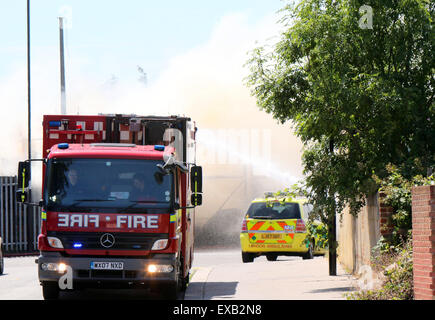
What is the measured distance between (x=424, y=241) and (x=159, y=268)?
13.6ft

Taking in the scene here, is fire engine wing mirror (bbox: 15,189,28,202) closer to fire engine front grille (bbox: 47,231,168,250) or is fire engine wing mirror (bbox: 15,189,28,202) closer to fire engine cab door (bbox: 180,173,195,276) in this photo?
fire engine front grille (bbox: 47,231,168,250)

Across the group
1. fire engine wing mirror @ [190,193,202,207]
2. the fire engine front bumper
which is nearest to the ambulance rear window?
fire engine wing mirror @ [190,193,202,207]

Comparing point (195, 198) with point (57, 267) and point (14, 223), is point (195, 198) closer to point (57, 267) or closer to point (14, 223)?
point (57, 267)

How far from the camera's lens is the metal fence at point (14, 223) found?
109ft

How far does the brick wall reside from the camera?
978cm

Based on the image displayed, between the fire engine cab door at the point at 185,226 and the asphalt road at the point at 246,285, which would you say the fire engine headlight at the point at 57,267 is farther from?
the fire engine cab door at the point at 185,226

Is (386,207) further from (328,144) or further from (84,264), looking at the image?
(84,264)

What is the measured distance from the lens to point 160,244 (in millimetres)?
12562

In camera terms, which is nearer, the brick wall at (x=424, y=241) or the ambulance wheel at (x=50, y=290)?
the brick wall at (x=424, y=241)

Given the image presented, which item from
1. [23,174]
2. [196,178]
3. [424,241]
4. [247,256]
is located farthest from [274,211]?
[424,241]

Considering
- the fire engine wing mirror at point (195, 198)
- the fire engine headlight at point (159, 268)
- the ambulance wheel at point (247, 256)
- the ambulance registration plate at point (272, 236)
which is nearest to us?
the fire engine headlight at point (159, 268)

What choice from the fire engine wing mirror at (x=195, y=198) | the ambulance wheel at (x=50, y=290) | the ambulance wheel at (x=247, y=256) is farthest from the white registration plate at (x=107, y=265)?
the ambulance wheel at (x=247, y=256)

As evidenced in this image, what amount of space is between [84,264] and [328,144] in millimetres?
5412

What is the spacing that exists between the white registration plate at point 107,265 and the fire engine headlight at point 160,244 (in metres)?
0.53
